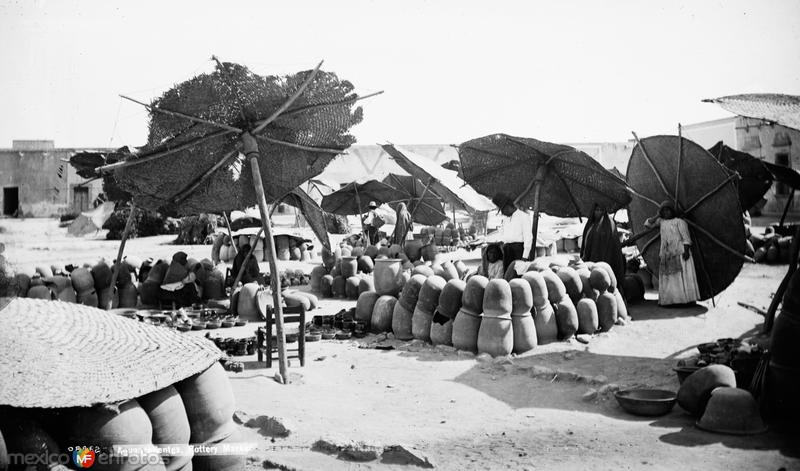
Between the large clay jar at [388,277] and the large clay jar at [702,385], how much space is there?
4677mm

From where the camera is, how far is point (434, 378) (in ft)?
20.7

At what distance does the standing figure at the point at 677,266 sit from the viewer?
32.2 feet

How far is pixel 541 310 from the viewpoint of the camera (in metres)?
7.43

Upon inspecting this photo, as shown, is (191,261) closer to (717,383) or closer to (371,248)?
(371,248)

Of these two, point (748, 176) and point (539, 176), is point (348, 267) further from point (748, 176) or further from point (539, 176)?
point (748, 176)

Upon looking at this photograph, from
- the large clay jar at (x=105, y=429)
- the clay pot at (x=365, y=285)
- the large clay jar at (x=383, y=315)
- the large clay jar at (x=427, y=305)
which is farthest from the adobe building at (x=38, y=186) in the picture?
the large clay jar at (x=105, y=429)

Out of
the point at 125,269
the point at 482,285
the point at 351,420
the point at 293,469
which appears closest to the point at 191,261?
the point at 125,269

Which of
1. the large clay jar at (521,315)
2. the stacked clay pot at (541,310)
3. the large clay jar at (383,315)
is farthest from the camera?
the large clay jar at (383,315)

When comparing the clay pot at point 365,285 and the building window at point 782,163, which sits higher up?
the building window at point 782,163

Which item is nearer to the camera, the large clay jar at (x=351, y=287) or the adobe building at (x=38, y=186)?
the large clay jar at (x=351, y=287)

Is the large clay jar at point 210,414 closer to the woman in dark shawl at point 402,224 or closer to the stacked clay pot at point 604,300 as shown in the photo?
the stacked clay pot at point 604,300

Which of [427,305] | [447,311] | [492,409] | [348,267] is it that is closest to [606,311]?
[447,311]

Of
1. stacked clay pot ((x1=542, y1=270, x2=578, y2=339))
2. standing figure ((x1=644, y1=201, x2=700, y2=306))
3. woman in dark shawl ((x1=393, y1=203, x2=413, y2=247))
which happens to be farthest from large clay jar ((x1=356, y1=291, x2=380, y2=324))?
woman in dark shawl ((x1=393, y1=203, x2=413, y2=247))

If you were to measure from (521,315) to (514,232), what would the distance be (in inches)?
97.4
